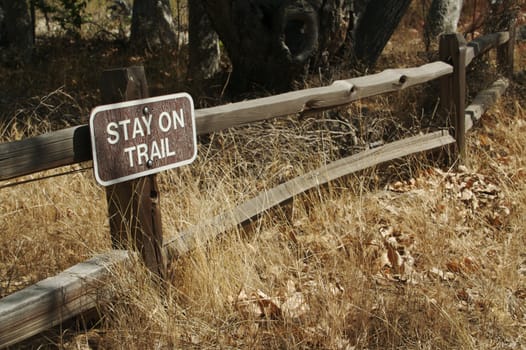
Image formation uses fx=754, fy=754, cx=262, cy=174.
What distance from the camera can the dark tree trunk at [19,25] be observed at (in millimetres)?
11227

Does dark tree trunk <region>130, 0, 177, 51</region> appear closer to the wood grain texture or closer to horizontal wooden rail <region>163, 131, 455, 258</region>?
horizontal wooden rail <region>163, 131, 455, 258</region>

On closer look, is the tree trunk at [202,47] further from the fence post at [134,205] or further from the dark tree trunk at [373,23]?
the fence post at [134,205]

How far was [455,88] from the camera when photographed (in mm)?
6477

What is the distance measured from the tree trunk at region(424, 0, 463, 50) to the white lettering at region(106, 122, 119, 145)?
27.7 feet

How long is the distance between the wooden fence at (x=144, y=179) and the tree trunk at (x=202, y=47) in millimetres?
3922

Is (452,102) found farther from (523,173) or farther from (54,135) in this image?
(54,135)

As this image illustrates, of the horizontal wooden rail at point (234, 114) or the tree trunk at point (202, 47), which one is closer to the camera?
the horizontal wooden rail at point (234, 114)

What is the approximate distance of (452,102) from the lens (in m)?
6.46

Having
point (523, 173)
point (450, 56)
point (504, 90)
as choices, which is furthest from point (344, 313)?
point (504, 90)

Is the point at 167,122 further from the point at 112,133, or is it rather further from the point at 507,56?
the point at 507,56

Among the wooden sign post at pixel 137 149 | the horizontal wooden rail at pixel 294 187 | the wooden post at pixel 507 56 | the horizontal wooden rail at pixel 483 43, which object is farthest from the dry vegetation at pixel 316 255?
the wooden post at pixel 507 56

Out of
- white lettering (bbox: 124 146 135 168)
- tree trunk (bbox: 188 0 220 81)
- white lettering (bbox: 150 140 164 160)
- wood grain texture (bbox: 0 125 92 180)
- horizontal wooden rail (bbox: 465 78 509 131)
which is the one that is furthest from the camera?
tree trunk (bbox: 188 0 220 81)

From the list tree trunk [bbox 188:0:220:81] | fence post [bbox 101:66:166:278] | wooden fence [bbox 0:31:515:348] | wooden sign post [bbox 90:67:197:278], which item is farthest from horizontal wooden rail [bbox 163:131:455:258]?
tree trunk [bbox 188:0:220:81]

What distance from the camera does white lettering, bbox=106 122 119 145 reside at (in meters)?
3.46
